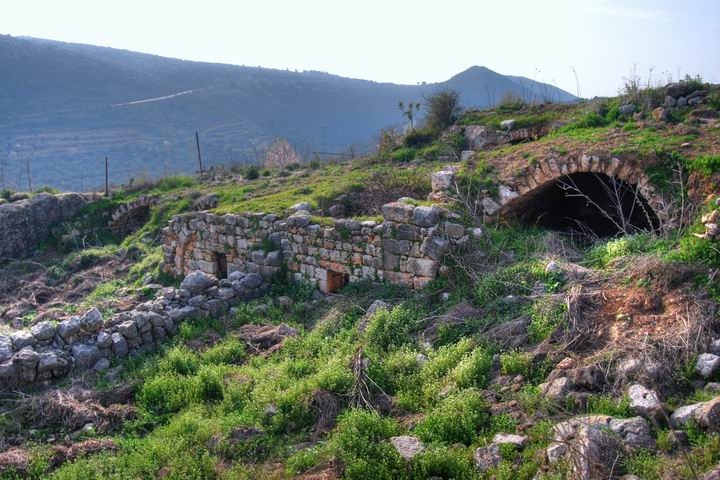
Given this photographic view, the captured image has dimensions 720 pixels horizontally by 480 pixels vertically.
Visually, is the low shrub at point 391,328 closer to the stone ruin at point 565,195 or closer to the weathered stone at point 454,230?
the weathered stone at point 454,230

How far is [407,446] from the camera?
452cm

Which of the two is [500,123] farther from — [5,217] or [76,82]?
[76,82]

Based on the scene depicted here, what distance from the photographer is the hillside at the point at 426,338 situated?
4355 mm

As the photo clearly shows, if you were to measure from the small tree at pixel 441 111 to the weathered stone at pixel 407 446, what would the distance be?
44.8 feet

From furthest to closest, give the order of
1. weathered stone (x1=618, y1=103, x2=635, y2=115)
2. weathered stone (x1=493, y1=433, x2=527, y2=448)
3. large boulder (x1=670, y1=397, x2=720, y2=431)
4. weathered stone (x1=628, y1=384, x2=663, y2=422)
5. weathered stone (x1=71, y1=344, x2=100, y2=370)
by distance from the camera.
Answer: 1. weathered stone (x1=618, y1=103, x2=635, y2=115)
2. weathered stone (x1=71, y1=344, x2=100, y2=370)
3. weathered stone (x1=493, y1=433, x2=527, y2=448)
4. weathered stone (x1=628, y1=384, x2=663, y2=422)
5. large boulder (x1=670, y1=397, x2=720, y2=431)

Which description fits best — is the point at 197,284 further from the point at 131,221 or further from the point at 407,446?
the point at 131,221

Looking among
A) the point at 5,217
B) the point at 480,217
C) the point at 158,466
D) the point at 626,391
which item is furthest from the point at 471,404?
the point at 5,217

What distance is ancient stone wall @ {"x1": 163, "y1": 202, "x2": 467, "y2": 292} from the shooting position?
7816mm

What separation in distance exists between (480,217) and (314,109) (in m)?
67.0

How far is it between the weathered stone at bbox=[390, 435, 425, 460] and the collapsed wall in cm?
1639

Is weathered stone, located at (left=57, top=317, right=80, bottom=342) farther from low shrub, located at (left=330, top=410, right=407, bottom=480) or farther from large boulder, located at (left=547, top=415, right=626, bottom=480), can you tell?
large boulder, located at (left=547, top=415, right=626, bottom=480)

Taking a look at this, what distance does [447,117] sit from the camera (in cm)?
1758

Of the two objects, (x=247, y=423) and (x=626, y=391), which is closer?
(x=626, y=391)

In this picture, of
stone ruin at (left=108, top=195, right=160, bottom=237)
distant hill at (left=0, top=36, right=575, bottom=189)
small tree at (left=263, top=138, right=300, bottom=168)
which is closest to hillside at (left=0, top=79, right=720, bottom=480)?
stone ruin at (left=108, top=195, right=160, bottom=237)
